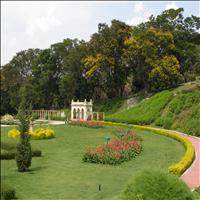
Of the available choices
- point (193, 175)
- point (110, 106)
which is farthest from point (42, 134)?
point (110, 106)

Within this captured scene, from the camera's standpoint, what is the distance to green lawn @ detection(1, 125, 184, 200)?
52.2 feet

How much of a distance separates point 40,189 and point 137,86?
145ft

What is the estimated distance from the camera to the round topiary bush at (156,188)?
8109mm

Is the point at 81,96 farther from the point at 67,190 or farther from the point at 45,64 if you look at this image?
the point at 67,190

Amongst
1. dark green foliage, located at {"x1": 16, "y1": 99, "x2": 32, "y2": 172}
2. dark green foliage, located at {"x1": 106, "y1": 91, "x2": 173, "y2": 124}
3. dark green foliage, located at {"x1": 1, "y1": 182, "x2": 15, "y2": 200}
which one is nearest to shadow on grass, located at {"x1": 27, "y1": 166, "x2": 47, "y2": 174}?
dark green foliage, located at {"x1": 16, "y1": 99, "x2": 32, "y2": 172}

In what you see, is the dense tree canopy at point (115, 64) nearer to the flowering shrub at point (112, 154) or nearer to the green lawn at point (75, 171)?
the green lawn at point (75, 171)

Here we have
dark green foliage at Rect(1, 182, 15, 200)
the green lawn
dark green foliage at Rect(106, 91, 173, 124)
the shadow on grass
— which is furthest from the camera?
dark green foliage at Rect(106, 91, 173, 124)

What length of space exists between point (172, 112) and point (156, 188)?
31.2 meters

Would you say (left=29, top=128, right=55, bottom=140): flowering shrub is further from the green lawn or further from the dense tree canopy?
the dense tree canopy

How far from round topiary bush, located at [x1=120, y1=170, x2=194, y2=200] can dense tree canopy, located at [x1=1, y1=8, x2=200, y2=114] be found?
35891 millimetres

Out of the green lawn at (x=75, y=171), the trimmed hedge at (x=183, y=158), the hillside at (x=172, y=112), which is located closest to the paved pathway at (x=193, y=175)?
the trimmed hedge at (x=183, y=158)

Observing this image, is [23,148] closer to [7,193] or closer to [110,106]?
[7,193]

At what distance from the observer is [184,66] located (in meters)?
54.5

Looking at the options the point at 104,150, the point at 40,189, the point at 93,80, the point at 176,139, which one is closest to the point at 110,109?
the point at 93,80
